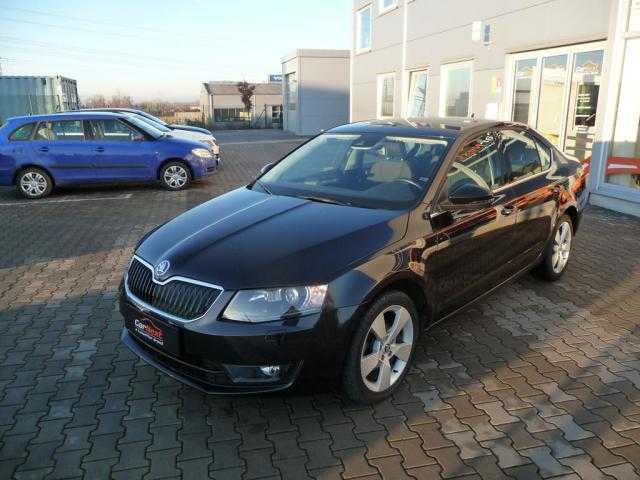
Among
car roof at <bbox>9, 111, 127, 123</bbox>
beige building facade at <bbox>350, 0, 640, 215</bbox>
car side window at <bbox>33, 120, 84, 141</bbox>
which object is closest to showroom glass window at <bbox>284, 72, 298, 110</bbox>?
beige building facade at <bbox>350, 0, 640, 215</bbox>

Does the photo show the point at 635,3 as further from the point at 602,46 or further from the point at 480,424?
the point at 480,424

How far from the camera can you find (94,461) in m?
2.79

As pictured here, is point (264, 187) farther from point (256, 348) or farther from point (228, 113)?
point (228, 113)

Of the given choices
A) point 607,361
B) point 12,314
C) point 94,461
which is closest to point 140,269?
point 94,461

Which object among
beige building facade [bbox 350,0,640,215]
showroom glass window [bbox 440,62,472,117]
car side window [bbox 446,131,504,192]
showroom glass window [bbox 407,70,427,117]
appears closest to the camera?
car side window [bbox 446,131,504,192]

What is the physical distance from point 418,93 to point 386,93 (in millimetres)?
2994

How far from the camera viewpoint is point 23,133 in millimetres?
10023

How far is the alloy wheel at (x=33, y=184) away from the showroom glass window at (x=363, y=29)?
13450mm

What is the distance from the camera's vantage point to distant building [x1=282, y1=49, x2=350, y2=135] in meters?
27.0

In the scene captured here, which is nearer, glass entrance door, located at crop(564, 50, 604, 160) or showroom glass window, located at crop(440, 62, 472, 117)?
glass entrance door, located at crop(564, 50, 604, 160)

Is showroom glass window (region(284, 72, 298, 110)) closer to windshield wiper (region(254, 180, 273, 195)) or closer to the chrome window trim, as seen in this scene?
windshield wiper (region(254, 180, 273, 195))

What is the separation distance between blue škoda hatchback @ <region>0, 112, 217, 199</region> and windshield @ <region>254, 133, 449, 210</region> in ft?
22.3

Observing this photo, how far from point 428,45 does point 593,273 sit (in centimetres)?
1056

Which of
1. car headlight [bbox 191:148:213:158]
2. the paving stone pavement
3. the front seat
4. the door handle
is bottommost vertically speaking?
the paving stone pavement
